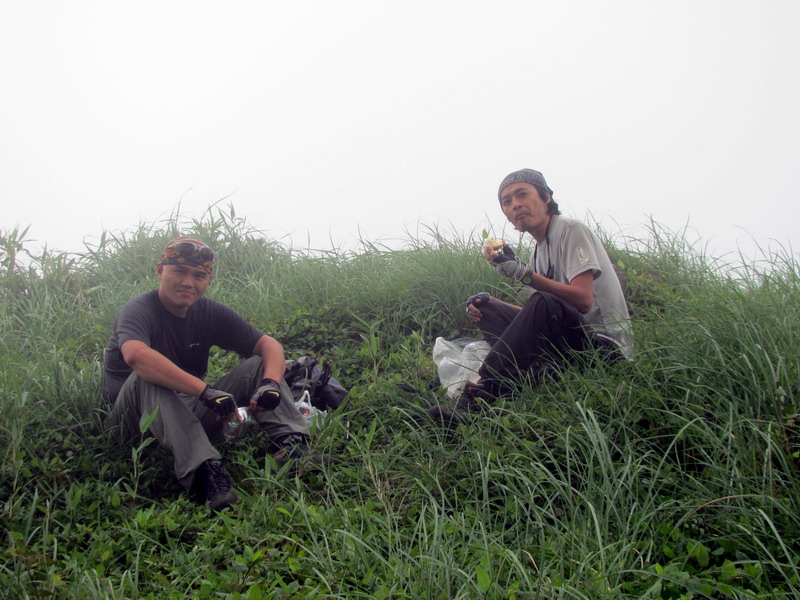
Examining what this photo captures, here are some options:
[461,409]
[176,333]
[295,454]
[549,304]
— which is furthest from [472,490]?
[176,333]

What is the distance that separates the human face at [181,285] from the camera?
3.59 metres

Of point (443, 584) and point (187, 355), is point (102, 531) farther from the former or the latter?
point (443, 584)

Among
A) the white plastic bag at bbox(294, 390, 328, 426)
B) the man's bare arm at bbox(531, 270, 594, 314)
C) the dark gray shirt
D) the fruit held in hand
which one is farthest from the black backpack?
the man's bare arm at bbox(531, 270, 594, 314)

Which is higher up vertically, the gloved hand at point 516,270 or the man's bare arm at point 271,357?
the gloved hand at point 516,270

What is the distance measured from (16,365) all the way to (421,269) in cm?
289

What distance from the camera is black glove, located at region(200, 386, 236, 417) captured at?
3201 millimetres

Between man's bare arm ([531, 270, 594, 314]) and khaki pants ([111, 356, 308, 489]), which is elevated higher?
man's bare arm ([531, 270, 594, 314])

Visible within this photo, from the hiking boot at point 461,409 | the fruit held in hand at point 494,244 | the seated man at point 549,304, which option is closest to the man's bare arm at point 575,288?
the seated man at point 549,304

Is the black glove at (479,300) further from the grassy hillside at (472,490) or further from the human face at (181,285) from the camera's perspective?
the human face at (181,285)

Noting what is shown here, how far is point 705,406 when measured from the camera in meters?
2.76

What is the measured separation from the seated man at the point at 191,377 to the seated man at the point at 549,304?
2.89 feet

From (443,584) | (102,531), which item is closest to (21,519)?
(102,531)

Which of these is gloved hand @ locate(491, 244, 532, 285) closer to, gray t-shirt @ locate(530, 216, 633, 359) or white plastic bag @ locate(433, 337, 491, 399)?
gray t-shirt @ locate(530, 216, 633, 359)

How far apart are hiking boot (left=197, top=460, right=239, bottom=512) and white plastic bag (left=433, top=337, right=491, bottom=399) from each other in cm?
128
